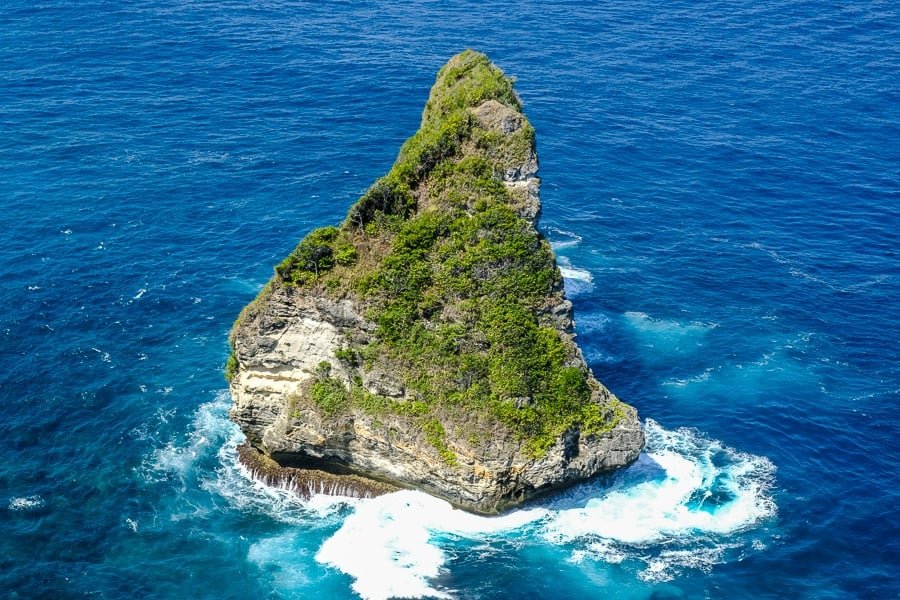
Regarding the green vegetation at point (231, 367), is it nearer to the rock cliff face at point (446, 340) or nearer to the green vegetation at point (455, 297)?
the rock cliff face at point (446, 340)


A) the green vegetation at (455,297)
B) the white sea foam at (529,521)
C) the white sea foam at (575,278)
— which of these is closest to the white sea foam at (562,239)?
the white sea foam at (575,278)

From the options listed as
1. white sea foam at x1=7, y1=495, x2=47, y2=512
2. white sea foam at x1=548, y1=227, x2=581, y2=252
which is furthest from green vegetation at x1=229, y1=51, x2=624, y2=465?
white sea foam at x1=548, y1=227, x2=581, y2=252

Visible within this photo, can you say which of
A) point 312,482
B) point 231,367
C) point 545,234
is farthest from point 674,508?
point 545,234

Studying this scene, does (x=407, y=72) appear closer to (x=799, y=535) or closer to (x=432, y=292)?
(x=432, y=292)

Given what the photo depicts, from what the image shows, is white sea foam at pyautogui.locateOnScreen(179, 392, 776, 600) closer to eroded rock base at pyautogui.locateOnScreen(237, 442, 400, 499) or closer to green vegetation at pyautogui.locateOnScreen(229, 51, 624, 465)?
eroded rock base at pyautogui.locateOnScreen(237, 442, 400, 499)

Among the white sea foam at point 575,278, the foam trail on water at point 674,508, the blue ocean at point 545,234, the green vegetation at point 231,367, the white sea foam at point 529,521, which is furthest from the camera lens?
the white sea foam at point 575,278
